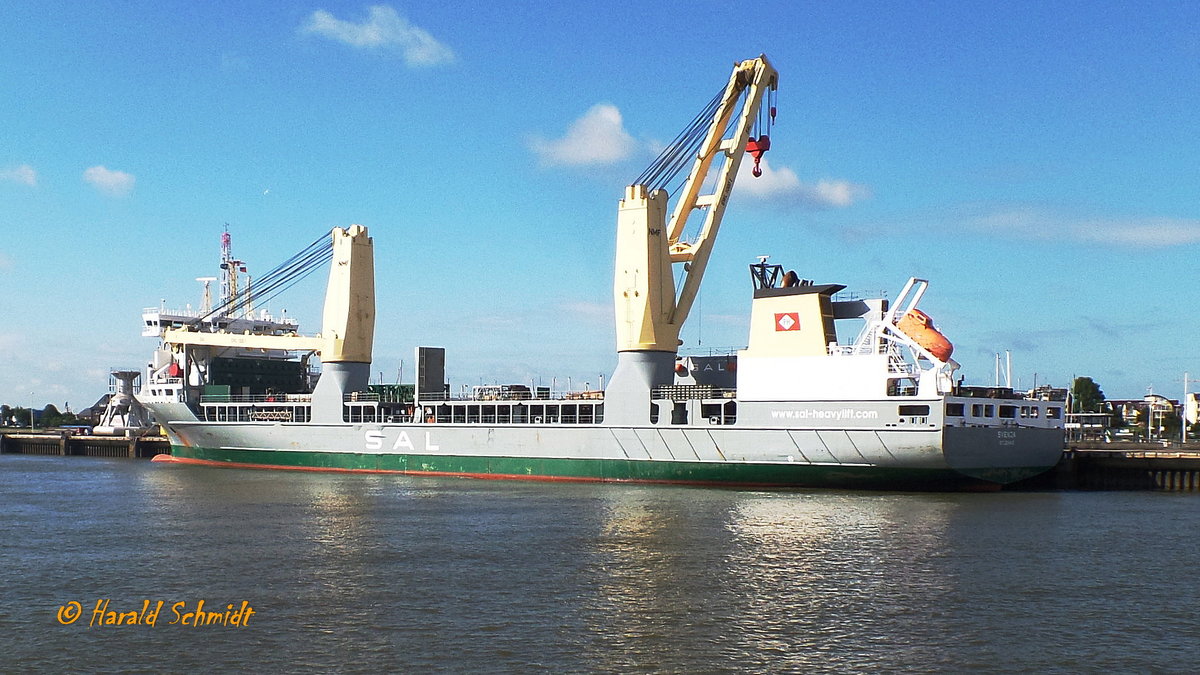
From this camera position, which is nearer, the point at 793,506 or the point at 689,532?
the point at 689,532

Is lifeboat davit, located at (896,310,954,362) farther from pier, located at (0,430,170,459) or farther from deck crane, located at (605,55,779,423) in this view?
pier, located at (0,430,170,459)

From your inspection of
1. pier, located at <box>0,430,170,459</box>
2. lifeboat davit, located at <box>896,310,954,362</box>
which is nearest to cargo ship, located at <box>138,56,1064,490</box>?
lifeboat davit, located at <box>896,310,954,362</box>

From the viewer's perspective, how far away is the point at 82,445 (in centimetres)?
7844

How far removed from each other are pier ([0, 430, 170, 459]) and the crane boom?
43393 millimetres

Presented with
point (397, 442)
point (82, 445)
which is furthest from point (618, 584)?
point (82, 445)

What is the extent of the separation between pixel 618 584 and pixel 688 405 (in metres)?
18.8

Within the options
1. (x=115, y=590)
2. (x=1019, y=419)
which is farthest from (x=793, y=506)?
(x=115, y=590)

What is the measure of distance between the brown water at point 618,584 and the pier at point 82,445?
1536 inches

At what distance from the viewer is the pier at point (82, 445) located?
234 ft

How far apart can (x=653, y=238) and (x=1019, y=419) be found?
14195mm

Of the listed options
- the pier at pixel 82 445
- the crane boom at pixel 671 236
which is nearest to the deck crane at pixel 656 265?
the crane boom at pixel 671 236

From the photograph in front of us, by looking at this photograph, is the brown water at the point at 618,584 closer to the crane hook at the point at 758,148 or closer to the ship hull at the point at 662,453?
the ship hull at the point at 662,453

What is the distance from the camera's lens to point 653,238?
4019 cm

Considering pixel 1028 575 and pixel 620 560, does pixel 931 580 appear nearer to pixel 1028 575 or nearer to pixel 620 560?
pixel 1028 575
